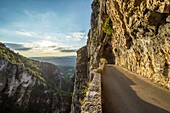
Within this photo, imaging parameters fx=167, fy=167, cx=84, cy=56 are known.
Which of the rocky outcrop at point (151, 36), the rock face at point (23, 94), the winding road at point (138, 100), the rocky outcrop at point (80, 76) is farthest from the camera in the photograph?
the rock face at point (23, 94)

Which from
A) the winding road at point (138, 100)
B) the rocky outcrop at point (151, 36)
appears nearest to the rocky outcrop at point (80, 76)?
the rocky outcrop at point (151, 36)

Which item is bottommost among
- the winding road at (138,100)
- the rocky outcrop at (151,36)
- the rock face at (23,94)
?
the rock face at (23,94)

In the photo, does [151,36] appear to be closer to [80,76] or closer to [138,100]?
[138,100]

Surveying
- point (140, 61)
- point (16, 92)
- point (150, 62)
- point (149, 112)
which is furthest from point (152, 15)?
point (16, 92)

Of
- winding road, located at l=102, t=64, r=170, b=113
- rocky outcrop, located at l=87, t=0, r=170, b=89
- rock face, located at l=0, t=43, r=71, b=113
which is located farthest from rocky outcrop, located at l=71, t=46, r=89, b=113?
winding road, located at l=102, t=64, r=170, b=113

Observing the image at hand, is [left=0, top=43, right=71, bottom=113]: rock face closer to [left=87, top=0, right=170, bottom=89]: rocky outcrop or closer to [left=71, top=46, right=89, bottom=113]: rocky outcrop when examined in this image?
[left=71, top=46, right=89, bottom=113]: rocky outcrop

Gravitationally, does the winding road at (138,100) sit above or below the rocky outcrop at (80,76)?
above

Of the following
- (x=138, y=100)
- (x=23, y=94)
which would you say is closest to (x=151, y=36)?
(x=138, y=100)

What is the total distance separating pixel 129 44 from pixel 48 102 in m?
84.1

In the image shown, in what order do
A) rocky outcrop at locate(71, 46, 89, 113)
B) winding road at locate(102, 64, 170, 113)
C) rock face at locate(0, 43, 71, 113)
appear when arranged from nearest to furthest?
winding road at locate(102, 64, 170, 113) < rocky outcrop at locate(71, 46, 89, 113) < rock face at locate(0, 43, 71, 113)

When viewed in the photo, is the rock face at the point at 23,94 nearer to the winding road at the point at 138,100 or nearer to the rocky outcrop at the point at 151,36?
the rocky outcrop at the point at 151,36

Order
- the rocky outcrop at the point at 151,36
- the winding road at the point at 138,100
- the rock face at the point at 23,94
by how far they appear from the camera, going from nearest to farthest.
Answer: the winding road at the point at 138,100 < the rocky outcrop at the point at 151,36 < the rock face at the point at 23,94

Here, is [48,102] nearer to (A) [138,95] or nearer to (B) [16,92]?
(B) [16,92]

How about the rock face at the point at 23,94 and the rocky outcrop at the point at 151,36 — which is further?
the rock face at the point at 23,94
